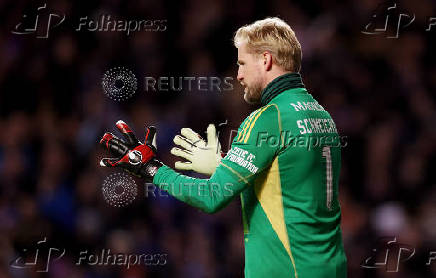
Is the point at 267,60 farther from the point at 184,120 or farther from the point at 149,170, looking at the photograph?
the point at 184,120

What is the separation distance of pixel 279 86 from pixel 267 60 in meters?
0.14

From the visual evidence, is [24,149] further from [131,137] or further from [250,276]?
[250,276]

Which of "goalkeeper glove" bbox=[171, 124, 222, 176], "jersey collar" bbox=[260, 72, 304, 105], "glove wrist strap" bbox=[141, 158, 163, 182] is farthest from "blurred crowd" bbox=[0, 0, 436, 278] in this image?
"jersey collar" bbox=[260, 72, 304, 105]

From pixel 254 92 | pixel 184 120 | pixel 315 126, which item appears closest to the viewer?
pixel 315 126

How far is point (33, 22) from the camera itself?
7527 millimetres

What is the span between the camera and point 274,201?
294 centimetres

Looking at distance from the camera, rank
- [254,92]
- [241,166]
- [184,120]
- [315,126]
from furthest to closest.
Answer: [184,120], [254,92], [315,126], [241,166]

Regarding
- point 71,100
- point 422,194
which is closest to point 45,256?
point 71,100

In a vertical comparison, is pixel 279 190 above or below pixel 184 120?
below

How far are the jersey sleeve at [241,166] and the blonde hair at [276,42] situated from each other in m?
0.27

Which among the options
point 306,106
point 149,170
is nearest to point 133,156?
point 149,170

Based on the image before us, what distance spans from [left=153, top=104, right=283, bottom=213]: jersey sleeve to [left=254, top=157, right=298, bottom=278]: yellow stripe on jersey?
0.20 ft

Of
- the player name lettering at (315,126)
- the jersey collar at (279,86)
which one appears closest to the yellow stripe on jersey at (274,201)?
the player name lettering at (315,126)

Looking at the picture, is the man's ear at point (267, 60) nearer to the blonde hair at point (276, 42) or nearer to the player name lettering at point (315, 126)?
the blonde hair at point (276, 42)
